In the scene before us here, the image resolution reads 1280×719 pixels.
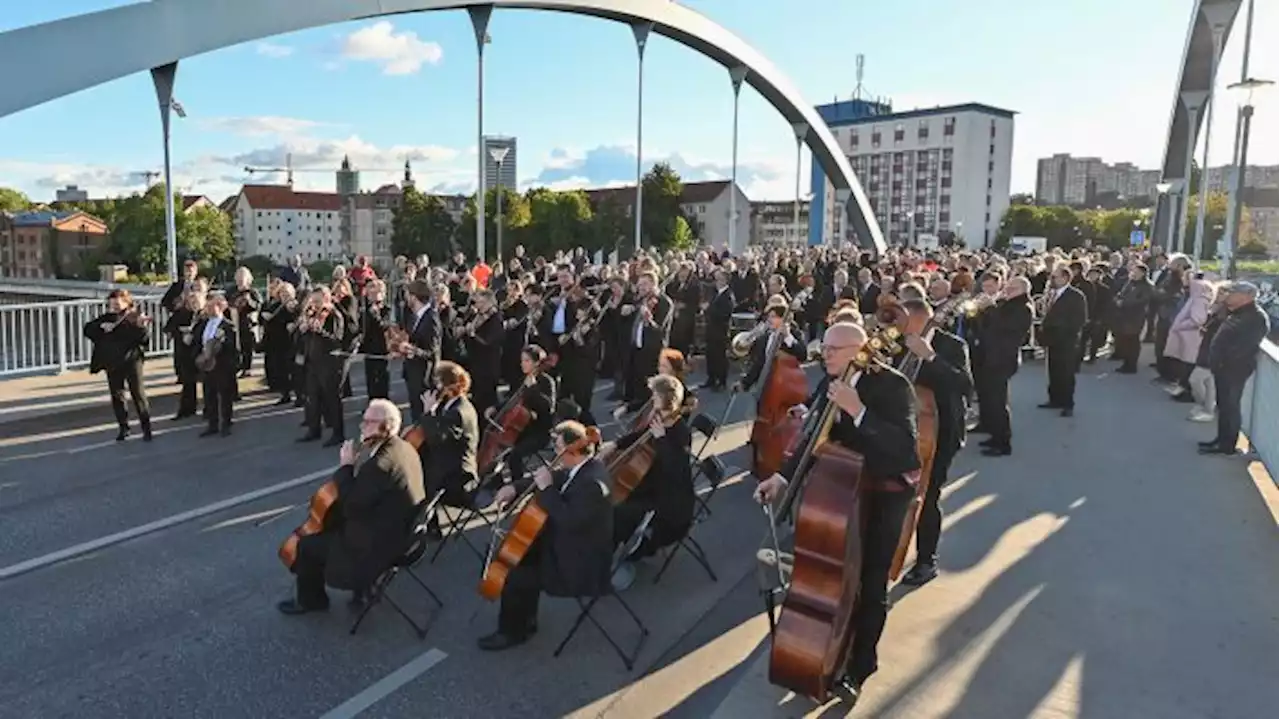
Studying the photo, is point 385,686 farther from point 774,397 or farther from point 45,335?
point 45,335

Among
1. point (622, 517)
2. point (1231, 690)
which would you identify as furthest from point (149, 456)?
point (1231, 690)

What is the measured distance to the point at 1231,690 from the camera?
16.1 feet

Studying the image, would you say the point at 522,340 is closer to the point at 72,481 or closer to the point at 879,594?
the point at 72,481

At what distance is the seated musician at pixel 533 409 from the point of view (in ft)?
28.2

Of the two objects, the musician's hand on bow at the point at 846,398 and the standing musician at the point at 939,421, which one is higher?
the musician's hand on bow at the point at 846,398

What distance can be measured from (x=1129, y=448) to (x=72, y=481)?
11.4 meters

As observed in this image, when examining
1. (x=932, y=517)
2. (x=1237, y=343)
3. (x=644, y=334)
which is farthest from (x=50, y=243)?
(x=932, y=517)

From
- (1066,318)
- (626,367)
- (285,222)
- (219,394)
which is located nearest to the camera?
(219,394)

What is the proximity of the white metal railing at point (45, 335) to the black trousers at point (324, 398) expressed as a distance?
4257 millimetres

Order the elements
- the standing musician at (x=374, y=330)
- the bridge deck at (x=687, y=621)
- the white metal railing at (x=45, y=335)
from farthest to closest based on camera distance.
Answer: the white metal railing at (x=45, y=335) → the standing musician at (x=374, y=330) → the bridge deck at (x=687, y=621)

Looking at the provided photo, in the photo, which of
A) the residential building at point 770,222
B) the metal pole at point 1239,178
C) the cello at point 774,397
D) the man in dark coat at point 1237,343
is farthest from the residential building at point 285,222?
the man in dark coat at point 1237,343

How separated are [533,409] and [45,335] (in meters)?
9.89

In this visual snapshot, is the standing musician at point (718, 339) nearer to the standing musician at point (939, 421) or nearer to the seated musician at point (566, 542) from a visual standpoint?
the standing musician at point (939, 421)

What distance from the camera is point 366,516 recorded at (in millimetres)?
5648
